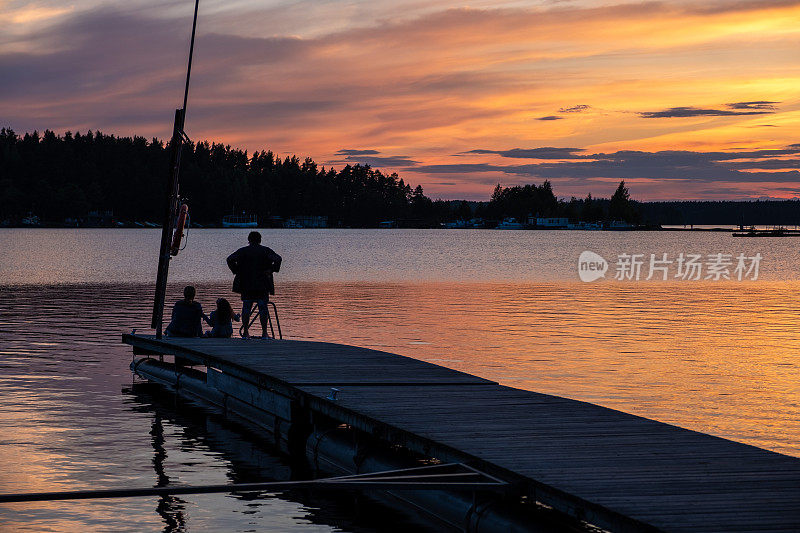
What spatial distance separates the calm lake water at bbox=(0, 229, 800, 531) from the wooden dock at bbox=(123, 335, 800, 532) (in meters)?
1.18

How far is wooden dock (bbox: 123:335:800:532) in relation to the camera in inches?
342

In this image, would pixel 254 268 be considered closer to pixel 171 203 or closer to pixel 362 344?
pixel 171 203

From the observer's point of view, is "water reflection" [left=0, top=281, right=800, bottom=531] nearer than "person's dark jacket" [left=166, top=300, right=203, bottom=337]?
Yes

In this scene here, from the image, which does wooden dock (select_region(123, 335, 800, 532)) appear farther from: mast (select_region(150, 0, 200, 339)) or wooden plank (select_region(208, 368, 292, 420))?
mast (select_region(150, 0, 200, 339))

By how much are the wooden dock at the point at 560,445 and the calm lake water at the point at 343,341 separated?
118 centimetres

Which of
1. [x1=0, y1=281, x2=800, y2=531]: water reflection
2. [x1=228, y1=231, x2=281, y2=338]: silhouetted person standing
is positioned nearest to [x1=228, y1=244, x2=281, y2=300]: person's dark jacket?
[x1=228, y1=231, x2=281, y2=338]: silhouetted person standing

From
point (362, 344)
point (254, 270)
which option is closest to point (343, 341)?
point (362, 344)

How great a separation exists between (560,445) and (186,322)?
1289cm

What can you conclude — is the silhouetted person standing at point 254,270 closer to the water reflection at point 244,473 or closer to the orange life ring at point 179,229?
the orange life ring at point 179,229

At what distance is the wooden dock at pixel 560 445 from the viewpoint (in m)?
8.70

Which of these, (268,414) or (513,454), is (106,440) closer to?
(268,414)

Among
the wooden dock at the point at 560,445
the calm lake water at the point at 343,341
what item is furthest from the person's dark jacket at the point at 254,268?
the wooden dock at the point at 560,445

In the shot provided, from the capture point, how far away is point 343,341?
2914 centimetres

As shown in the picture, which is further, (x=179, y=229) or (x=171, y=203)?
(x=171, y=203)
